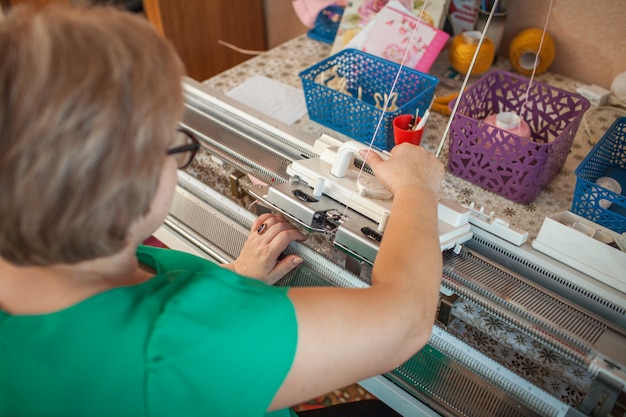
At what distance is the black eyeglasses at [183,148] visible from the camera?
2.40 feet

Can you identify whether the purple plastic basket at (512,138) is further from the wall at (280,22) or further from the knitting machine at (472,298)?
the wall at (280,22)

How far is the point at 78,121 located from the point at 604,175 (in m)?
1.05

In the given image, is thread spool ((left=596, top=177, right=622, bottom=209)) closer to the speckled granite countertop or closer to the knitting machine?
the speckled granite countertop

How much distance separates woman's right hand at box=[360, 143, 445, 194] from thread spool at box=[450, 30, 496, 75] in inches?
24.0

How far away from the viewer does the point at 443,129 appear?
1361 mm

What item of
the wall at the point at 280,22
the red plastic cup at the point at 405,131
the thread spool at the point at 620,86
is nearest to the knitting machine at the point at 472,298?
the red plastic cup at the point at 405,131

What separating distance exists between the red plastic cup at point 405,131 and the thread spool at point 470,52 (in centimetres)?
39

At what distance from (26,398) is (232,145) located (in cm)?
76

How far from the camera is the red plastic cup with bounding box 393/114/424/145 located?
112 cm

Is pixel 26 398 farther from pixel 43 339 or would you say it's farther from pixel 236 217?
pixel 236 217

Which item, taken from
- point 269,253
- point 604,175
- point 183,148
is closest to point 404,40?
point 604,175

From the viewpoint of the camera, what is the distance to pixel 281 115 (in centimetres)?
142

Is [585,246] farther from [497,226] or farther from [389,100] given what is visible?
[389,100]

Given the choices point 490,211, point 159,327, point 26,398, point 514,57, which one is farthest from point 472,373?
point 514,57
